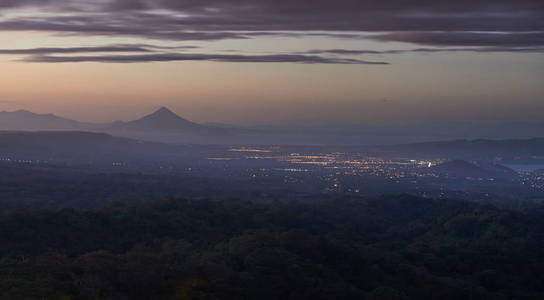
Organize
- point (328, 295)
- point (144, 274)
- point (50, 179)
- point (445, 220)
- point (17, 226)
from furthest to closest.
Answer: point (50, 179)
point (445, 220)
point (17, 226)
point (328, 295)
point (144, 274)

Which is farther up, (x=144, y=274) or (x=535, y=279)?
(x=144, y=274)

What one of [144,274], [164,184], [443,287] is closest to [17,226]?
[144,274]

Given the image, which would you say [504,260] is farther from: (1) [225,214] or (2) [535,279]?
(1) [225,214]

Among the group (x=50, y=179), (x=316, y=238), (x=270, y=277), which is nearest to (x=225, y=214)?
(x=316, y=238)

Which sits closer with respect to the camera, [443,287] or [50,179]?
[443,287]

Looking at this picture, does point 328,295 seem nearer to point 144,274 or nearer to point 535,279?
point 144,274

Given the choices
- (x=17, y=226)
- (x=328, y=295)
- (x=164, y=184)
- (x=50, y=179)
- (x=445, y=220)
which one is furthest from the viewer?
(x=164, y=184)
